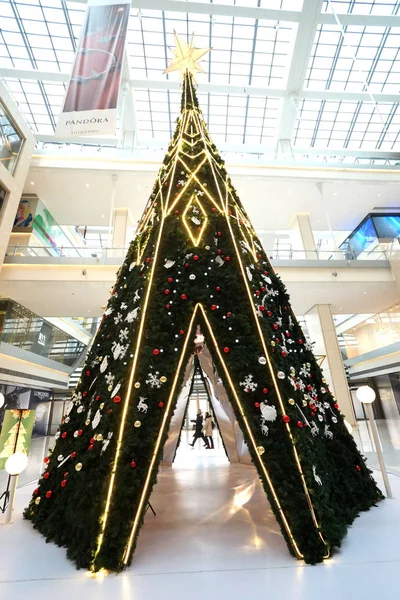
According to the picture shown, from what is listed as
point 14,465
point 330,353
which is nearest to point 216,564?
point 14,465

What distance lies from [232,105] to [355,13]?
6.08 metres

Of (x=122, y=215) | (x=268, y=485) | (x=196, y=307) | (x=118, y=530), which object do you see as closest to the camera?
(x=118, y=530)

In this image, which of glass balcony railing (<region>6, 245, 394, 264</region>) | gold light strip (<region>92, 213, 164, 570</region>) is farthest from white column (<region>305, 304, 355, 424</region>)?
gold light strip (<region>92, 213, 164, 570</region>)

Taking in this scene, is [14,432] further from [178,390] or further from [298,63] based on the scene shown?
[298,63]

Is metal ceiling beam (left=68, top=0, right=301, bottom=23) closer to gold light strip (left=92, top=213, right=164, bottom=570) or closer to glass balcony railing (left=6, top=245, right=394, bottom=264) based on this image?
glass balcony railing (left=6, top=245, right=394, bottom=264)

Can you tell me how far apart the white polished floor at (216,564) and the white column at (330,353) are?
369 inches

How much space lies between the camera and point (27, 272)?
10453 mm

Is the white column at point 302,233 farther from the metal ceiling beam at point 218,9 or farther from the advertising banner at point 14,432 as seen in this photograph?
the advertising banner at point 14,432

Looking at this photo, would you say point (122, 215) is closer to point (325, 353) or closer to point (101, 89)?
point (101, 89)

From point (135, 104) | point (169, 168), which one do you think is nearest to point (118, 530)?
point (169, 168)

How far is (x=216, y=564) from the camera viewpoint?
218 cm

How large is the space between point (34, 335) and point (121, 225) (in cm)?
591

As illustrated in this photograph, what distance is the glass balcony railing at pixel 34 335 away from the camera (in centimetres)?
1105

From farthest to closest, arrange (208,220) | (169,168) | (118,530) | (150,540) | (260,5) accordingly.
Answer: (260,5)
(169,168)
(208,220)
(150,540)
(118,530)
